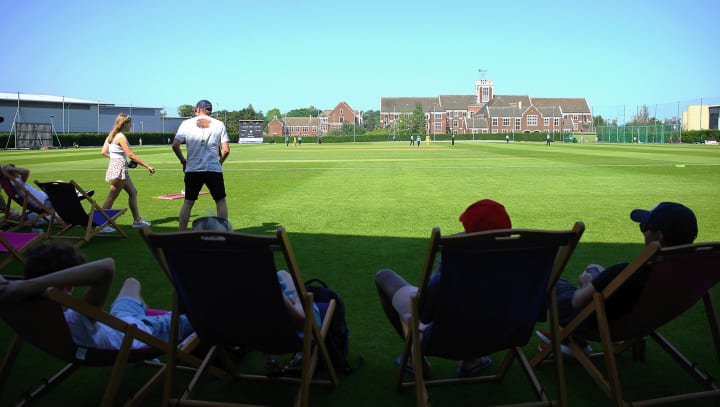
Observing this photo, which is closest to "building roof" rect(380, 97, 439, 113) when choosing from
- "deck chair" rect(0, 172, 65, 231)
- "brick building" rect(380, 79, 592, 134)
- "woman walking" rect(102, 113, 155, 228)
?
"brick building" rect(380, 79, 592, 134)

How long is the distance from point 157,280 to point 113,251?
180 centimetres

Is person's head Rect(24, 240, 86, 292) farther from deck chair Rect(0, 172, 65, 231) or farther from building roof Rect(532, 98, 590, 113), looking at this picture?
building roof Rect(532, 98, 590, 113)

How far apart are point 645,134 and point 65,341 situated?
256 feet

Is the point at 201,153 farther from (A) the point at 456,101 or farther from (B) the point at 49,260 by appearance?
(A) the point at 456,101

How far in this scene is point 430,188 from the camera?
14.7 metres

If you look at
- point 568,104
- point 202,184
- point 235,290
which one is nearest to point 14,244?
point 202,184

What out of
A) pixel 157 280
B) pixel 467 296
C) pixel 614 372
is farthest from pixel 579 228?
pixel 157 280

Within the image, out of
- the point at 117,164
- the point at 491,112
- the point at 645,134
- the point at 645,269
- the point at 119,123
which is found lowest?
the point at 645,269

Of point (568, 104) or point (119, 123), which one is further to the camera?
point (568, 104)

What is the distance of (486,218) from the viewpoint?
298 cm

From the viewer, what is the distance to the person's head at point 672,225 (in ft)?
9.92

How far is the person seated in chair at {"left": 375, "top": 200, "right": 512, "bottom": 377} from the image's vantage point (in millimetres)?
2967

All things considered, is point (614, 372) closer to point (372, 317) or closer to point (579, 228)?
point (579, 228)

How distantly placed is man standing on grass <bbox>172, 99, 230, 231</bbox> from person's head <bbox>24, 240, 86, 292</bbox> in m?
4.61
